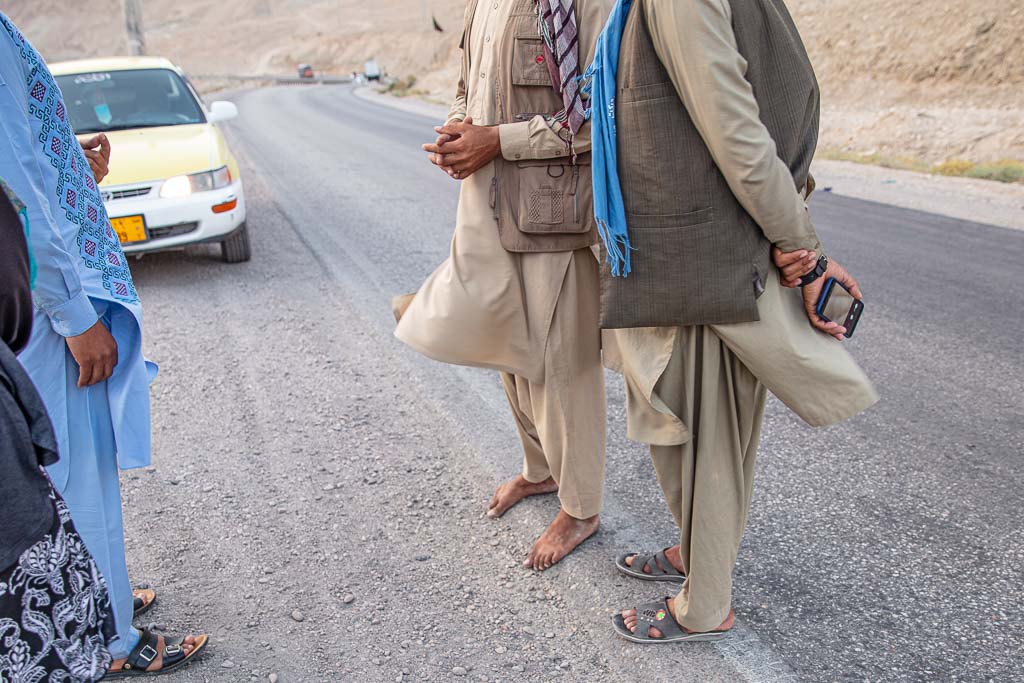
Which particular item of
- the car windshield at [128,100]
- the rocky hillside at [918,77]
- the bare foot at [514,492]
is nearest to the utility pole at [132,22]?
the rocky hillside at [918,77]

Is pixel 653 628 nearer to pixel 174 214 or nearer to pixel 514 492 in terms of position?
pixel 514 492

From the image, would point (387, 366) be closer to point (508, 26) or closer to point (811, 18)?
point (508, 26)

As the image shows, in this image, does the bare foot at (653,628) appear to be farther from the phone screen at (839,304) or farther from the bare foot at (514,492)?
the phone screen at (839,304)

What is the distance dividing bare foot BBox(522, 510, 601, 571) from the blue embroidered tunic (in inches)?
50.8

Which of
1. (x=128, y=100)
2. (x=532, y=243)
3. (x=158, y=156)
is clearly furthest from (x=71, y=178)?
(x=128, y=100)

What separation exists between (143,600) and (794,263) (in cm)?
222

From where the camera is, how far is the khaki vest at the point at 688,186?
6.42ft

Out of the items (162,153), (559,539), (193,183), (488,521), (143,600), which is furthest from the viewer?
(162,153)

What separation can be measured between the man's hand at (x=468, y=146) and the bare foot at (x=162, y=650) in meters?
1.58

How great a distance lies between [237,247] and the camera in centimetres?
651

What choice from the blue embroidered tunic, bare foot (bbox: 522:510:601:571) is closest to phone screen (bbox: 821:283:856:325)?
bare foot (bbox: 522:510:601:571)

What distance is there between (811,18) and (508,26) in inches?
964

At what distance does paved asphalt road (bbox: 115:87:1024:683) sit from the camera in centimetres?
241

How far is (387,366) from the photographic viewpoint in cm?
455
